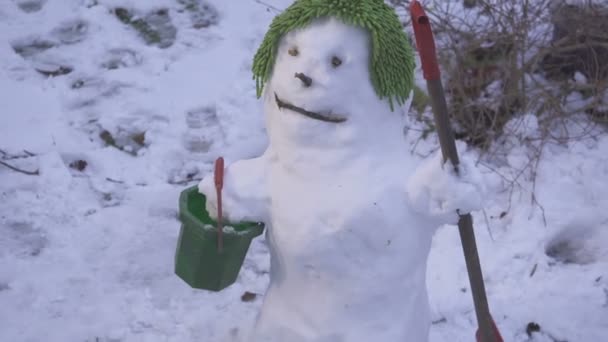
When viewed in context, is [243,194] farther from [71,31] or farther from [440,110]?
[71,31]

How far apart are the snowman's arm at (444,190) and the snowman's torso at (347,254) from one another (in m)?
0.04

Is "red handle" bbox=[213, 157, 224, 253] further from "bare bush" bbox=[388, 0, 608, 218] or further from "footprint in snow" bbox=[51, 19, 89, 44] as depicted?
"footprint in snow" bbox=[51, 19, 89, 44]

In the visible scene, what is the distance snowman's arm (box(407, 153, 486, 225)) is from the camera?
5.38ft

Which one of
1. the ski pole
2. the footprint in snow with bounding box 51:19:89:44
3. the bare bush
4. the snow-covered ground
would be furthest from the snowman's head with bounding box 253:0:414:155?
the footprint in snow with bounding box 51:19:89:44

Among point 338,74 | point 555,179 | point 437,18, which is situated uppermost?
point 338,74

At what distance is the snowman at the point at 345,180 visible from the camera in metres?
1.67

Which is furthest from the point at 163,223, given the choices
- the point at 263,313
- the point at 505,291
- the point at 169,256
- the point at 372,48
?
the point at 372,48

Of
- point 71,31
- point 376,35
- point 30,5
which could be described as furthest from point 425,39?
point 30,5

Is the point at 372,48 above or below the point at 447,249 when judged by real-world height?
above

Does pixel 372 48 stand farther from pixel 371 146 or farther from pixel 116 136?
pixel 116 136

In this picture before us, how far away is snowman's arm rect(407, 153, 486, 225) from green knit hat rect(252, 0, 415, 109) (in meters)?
0.18

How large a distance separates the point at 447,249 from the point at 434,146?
1.89 feet

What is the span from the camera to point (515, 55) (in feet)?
10.2

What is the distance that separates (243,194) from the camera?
6.07ft
